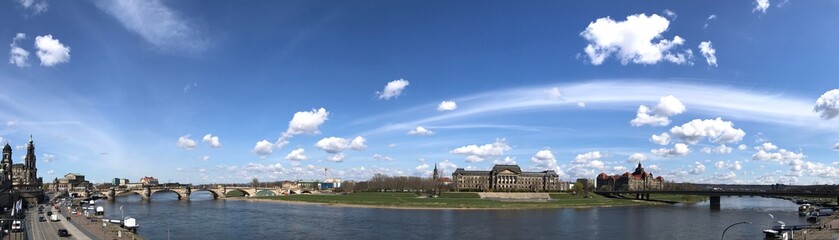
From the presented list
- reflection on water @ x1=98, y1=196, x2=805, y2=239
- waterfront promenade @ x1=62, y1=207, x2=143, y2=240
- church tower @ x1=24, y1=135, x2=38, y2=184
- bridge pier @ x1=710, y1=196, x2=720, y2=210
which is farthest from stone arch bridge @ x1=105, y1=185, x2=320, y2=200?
bridge pier @ x1=710, y1=196, x2=720, y2=210

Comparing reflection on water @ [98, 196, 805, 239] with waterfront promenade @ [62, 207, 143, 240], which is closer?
waterfront promenade @ [62, 207, 143, 240]

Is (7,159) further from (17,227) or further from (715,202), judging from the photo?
(715,202)

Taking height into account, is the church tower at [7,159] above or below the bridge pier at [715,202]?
above

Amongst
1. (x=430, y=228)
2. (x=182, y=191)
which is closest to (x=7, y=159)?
(x=182, y=191)

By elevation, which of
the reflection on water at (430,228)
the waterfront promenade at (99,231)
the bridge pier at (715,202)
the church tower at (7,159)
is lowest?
the bridge pier at (715,202)

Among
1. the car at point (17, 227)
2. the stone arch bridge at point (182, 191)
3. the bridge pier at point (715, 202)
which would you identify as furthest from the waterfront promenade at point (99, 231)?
the bridge pier at point (715, 202)

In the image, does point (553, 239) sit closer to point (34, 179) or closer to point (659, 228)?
point (659, 228)

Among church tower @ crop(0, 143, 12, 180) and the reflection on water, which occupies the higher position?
church tower @ crop(0, 143, 12, 180)

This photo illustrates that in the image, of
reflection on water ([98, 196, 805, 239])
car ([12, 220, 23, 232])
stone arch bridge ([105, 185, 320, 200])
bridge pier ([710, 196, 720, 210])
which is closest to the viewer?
car ([12, 220, 23, 232])

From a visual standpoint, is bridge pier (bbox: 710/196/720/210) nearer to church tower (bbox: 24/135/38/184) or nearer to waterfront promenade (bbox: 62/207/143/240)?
waterfront promenade (bbox: 62/207/143/240)

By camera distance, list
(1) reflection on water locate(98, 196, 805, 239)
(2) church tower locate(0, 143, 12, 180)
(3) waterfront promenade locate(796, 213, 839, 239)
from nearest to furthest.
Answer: (3) waterfront promenade locate(796, 213, 839, 239)
(1) reflection on water locate(98, 196, 805, 239)
(2) church tower locate(0, 143, 12, 180)

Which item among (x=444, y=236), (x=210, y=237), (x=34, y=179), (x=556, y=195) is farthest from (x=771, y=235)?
(x=34, y=179)

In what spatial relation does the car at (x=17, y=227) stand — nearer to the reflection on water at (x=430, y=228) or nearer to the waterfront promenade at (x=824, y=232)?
the reflection on water at (x=430, y=228)

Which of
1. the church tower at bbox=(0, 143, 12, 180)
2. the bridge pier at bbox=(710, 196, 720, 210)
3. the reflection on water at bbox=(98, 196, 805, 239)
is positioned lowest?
the bridge pier at bbox=(710, 196, 720, 210)
